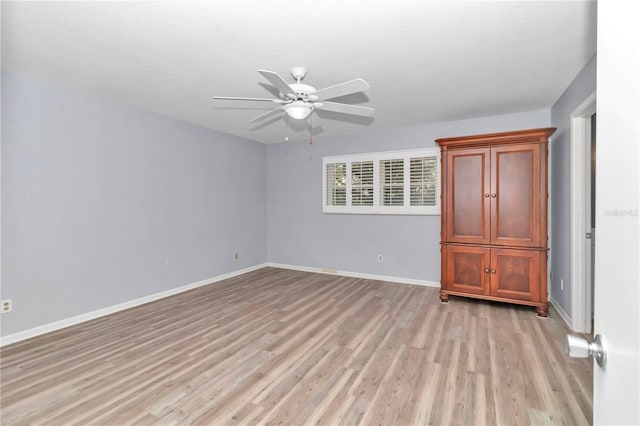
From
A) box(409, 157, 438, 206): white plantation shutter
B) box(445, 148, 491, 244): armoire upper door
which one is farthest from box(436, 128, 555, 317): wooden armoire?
box(409, 157, 438, 206): white plantation shutter

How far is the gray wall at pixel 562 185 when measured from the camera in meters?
3.00

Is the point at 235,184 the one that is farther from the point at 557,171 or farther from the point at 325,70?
the point at 557,171

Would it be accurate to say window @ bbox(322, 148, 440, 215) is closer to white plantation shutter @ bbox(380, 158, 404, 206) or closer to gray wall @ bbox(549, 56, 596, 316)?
white plantation shutter @ bbox(380, 158, 404, 206)

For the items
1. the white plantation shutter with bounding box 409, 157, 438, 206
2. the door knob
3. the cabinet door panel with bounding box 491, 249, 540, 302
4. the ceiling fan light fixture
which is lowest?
the cabinet door panel with bounding box 491, 249, 540, 302

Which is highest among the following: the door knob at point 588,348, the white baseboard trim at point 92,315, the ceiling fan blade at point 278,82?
the ceiling fan blade at point 278,82

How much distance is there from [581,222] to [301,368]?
307 cm

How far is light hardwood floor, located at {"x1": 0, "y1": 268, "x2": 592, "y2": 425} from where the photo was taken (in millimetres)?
1896

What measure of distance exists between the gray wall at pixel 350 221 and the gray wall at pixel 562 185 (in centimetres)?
56

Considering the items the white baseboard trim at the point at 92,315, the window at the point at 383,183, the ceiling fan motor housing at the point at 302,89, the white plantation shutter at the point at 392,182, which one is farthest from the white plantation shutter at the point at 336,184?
the ceiling fan motor housing at the point at 302,89

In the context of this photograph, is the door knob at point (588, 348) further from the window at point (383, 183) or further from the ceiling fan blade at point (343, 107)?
the window at point (383, 183)

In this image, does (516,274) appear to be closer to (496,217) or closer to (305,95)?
(496,217)

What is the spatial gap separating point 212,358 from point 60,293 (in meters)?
1.96

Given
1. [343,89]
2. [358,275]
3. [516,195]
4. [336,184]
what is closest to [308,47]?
[343,89]

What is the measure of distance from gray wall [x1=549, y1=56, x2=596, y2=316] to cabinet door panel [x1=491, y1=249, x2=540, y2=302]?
281mm
